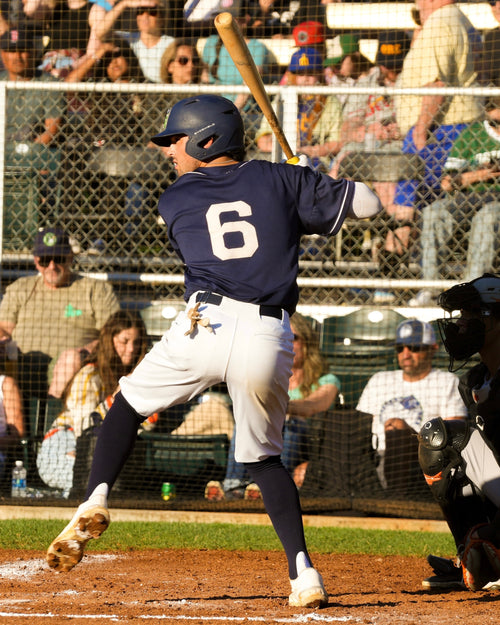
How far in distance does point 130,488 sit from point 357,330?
1974mm

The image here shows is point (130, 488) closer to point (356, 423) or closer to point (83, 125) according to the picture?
point (356, 423)

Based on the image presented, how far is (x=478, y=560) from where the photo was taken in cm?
376

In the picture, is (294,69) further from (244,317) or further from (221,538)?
(244,317)

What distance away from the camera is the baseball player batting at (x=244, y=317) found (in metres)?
3.34

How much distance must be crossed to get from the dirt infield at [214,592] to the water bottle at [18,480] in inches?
64.1

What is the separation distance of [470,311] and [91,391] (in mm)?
3377

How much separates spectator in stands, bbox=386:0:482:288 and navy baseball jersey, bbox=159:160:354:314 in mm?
3636

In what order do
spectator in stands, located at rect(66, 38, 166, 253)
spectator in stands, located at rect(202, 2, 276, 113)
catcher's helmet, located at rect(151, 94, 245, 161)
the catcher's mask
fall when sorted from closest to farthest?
catcher's helmet, located at rect(151, 94, 245, 161)
the catcher's mask
spectator in stands, located at rect(66, 38, 166, 253)
spectator in stands, located at rect(202, 2, 276, 113)

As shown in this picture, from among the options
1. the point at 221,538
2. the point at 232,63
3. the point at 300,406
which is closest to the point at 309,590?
the point at 221,538

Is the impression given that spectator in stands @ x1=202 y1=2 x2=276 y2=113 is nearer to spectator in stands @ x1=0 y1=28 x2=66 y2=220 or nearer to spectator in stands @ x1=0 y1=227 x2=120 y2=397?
spectator in stands @ x1=0 y1=28 x2=66 y2=220

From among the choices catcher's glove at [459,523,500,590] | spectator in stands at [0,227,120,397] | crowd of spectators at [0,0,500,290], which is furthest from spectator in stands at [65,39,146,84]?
catcher's glove at [459,523,500,590]

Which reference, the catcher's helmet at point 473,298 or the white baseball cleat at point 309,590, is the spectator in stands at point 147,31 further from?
the white baseball cleat at point 309,590

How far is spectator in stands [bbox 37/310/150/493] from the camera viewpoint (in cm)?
650

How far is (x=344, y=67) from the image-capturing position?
323 inches
